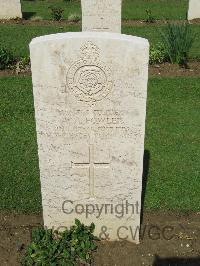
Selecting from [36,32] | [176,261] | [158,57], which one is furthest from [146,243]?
[36,32]

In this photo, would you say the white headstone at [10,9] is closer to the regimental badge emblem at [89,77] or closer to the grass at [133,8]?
the grass at [133,8]

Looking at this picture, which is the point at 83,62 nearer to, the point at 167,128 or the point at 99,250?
the point at 99,250

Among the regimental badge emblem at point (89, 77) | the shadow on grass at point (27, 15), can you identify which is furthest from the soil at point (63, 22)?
the regimental badge emblem at point (89, 77)

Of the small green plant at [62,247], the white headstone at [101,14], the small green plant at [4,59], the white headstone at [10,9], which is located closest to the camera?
the small green plant at [62,247]

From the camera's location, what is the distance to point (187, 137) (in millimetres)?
6441

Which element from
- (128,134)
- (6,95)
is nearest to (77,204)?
(128,134)

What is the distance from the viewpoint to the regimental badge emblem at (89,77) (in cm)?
335

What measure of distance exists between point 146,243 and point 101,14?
691 centimetres

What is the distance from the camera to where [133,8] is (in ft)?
51.6

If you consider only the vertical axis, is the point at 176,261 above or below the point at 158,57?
below

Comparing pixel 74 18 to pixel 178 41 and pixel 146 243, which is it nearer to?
pixel 178 41

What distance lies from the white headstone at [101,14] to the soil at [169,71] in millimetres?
1586

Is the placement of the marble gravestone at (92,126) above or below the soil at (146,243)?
above

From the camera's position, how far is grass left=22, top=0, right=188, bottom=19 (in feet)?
48.1
